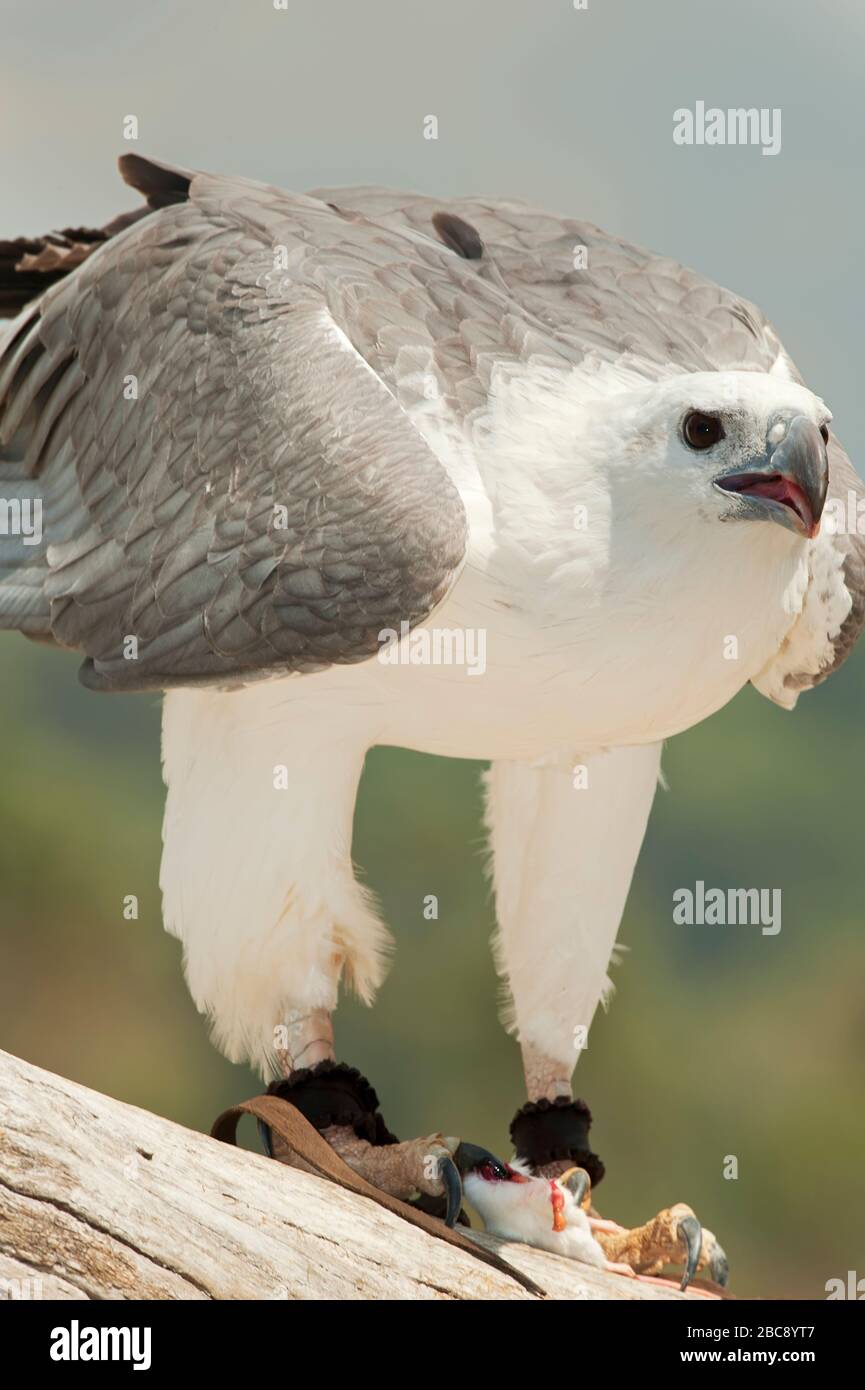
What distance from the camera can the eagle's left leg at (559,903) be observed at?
5328mm

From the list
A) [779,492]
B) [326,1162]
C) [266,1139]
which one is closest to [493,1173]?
[326,1162]

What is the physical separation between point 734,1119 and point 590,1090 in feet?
2.77

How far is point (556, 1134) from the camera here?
5387 millimetres

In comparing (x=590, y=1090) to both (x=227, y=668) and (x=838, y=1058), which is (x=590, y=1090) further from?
(x=227, y=668)

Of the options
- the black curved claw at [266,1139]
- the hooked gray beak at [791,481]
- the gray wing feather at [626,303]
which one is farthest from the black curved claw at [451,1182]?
the hooked gray beak at [791,481]

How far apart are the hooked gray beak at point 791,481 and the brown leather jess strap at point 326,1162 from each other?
1.83m

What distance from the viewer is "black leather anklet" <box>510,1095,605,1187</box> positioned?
17.6 ft

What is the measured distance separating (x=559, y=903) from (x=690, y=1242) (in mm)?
999
